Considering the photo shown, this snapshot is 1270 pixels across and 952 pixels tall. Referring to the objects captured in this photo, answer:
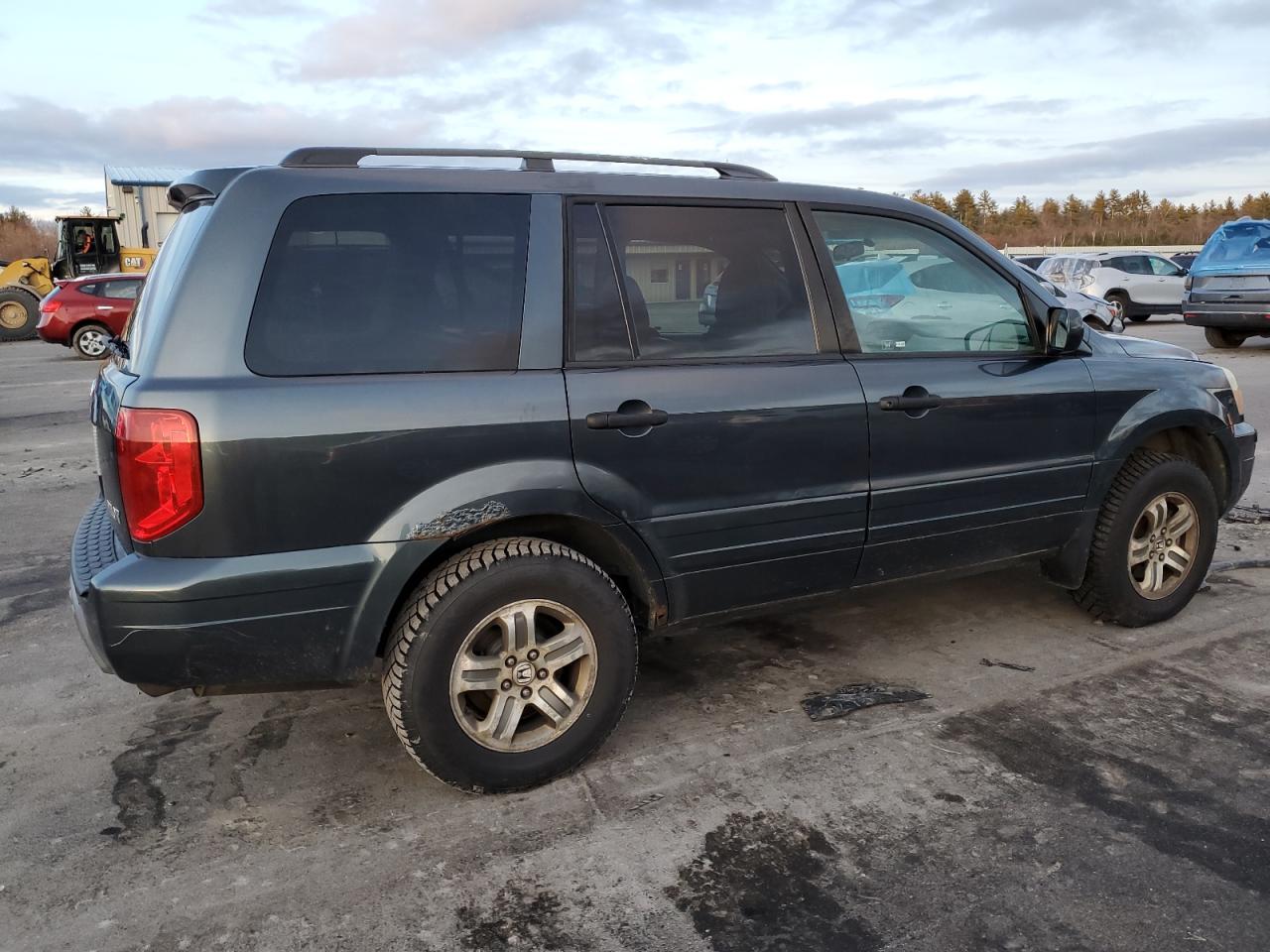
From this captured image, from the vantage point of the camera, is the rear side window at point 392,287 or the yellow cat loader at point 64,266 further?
the yellow cat loader at point 64,266

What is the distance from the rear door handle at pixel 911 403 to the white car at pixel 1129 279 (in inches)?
782

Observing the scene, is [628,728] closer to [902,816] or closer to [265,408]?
[902,816]

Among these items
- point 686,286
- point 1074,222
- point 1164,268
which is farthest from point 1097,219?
point 686,286

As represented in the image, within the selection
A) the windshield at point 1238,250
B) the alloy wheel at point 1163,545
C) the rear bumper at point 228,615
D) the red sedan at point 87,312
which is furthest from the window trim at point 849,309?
the red sedan at point 87,312

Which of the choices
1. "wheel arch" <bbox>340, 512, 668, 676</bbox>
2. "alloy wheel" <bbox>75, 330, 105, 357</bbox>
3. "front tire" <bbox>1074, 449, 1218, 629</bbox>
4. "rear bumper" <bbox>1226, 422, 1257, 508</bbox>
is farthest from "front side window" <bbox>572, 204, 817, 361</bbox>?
"alloy wheel" <bbox>75, 330, 105, 357</bbox>

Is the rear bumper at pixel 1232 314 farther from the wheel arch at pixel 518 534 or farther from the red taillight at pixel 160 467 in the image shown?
the red taillight at pixel 160 467

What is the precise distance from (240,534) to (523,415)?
829mm

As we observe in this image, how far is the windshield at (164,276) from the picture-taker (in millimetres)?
2812

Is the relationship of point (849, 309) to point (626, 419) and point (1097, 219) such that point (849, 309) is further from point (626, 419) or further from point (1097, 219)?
point (1097, 219)

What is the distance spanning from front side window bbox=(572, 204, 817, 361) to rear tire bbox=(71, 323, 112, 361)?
675 inches

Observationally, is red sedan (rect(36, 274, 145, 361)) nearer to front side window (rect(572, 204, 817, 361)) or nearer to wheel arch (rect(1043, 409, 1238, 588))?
front side window (rect(572, 204, 817, 361))

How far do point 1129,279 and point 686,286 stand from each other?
2153cm

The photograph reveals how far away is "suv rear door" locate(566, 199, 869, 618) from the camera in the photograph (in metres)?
3.12

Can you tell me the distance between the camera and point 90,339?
17.9 meters
